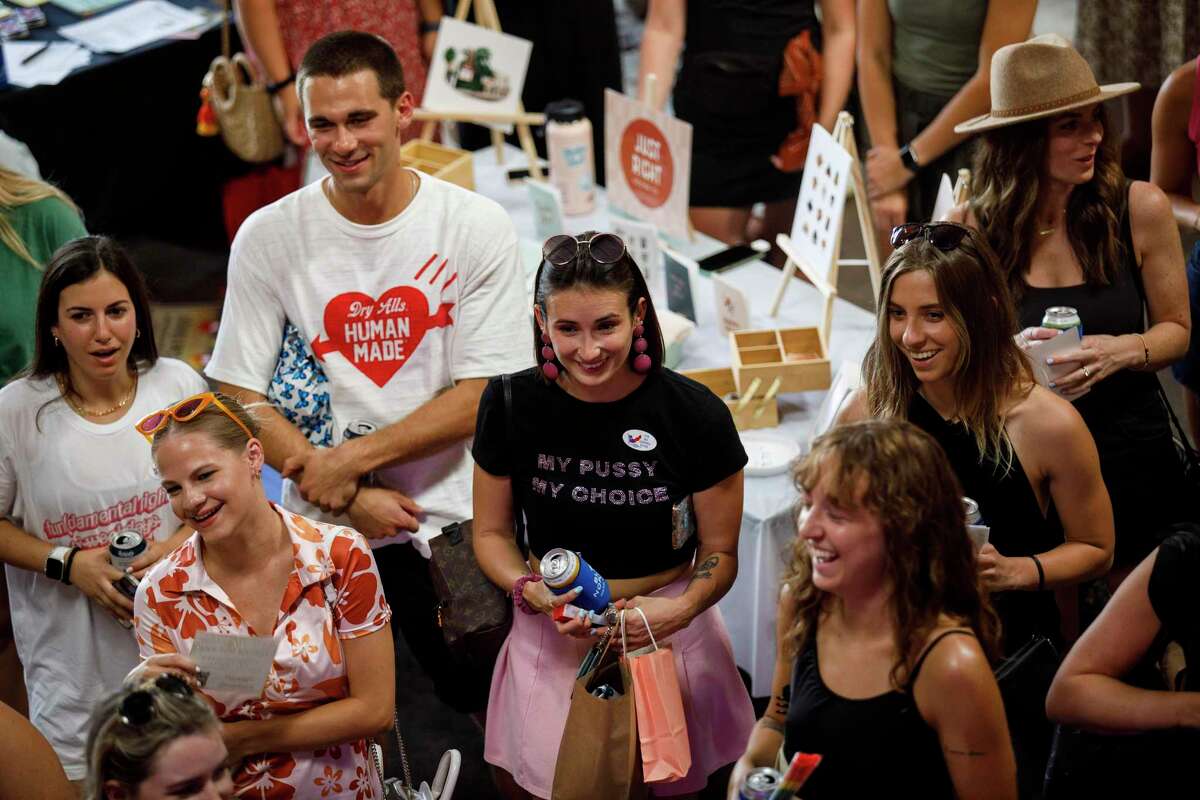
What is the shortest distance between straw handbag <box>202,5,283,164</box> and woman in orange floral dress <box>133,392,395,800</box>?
2958mm

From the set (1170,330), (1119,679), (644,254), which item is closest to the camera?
(1119,679)

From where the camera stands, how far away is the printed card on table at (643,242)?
4.07 m

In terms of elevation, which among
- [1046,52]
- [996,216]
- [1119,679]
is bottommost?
[1119,679]

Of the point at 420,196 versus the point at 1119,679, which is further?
the point at 420,196

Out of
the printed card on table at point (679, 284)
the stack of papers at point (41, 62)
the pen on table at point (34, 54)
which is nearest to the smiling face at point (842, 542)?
the printed card on table at point (679, 284)

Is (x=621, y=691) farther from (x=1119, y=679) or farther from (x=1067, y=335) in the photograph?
(x=1067, y=335)

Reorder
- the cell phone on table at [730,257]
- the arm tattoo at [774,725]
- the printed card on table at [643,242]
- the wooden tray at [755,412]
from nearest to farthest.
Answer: the arm tattoo at [774,725] → the wooden tray at [755,412] → the printed card on table at [643,242] → the cell phone on table at [730,257]

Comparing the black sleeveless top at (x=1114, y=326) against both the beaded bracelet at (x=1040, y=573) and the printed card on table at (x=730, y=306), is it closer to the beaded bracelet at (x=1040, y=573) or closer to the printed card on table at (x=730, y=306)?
the beaded bracelet at (x=1040, y=573)

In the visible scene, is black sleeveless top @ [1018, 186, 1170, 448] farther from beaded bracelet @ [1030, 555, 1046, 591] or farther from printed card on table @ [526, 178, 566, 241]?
printed card on table @ [526, 178, 566, 241]

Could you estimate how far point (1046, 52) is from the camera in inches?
120

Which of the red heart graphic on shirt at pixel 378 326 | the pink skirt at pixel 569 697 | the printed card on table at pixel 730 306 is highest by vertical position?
the red heart graphic on shirt at pixel 378 326

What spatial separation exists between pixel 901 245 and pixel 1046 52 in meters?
0.81

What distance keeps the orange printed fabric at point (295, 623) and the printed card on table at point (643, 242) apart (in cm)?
184

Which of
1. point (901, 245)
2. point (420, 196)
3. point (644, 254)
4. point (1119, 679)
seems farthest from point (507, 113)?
point (1119, 679)
